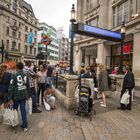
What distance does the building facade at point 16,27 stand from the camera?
48000 mm

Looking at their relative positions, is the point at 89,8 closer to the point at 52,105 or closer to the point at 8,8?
the point at 52,105

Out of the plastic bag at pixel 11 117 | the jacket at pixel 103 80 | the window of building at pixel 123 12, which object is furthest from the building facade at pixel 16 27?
the plastic bag at pixel 11 117

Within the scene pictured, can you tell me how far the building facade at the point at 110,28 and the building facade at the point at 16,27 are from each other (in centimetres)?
1889

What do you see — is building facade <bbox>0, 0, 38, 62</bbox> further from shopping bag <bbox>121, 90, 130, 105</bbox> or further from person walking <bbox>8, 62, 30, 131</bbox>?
person walking <bbox>8, 62, 30, 131</bbox>

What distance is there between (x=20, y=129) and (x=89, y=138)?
1983 mm

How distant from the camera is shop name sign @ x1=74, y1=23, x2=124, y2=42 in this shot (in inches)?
356

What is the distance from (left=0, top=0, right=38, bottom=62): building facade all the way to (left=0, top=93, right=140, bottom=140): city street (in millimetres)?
37990

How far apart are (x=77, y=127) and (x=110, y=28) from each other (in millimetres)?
16723

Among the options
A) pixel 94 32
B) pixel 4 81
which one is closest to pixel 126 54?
pixel 94 32

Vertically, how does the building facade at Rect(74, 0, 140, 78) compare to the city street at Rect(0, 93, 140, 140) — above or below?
above

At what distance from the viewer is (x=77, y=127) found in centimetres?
587

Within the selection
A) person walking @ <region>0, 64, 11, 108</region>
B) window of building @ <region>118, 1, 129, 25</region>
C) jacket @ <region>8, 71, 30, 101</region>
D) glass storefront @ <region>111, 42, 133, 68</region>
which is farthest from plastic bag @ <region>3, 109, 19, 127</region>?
window of building @ <region>118, 1, 129, 25</region>

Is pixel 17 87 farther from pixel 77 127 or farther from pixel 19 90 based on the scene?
pixel 77 127

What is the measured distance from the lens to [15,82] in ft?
18.0
